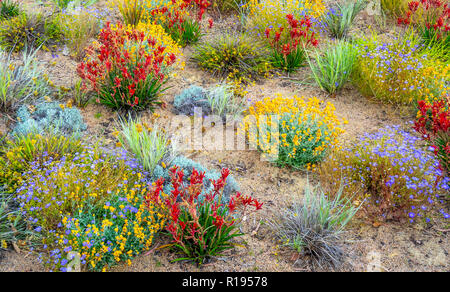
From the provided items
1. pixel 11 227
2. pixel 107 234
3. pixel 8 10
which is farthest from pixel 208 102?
pixel 8 10

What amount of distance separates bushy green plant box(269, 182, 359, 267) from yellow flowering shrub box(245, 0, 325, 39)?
361cm

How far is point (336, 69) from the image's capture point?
5.79 meters

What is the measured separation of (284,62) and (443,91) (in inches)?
90.8

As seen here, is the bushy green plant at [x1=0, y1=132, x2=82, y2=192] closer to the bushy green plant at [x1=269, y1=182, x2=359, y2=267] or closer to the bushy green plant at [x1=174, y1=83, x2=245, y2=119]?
the bushy green plant at [x1=174, y1=83, x2=245, y2=119]

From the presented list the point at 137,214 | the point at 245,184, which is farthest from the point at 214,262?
the point at 245,184

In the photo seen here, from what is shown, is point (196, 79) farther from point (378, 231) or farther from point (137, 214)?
point (378, 231)

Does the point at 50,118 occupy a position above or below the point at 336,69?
below

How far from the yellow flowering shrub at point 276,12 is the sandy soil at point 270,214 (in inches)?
42.3

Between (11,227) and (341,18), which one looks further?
(341,18)

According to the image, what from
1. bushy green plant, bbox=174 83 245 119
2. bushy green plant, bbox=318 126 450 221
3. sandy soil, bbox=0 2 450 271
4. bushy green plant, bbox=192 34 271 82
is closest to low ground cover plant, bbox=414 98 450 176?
bushy green plant, bbox=318 126 450 221

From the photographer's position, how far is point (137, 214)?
145 inches

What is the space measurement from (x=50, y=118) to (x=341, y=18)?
5157 mm

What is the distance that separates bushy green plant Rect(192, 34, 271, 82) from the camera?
6223 millimetres

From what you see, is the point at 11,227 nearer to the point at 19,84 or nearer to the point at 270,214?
the point at 19,84
